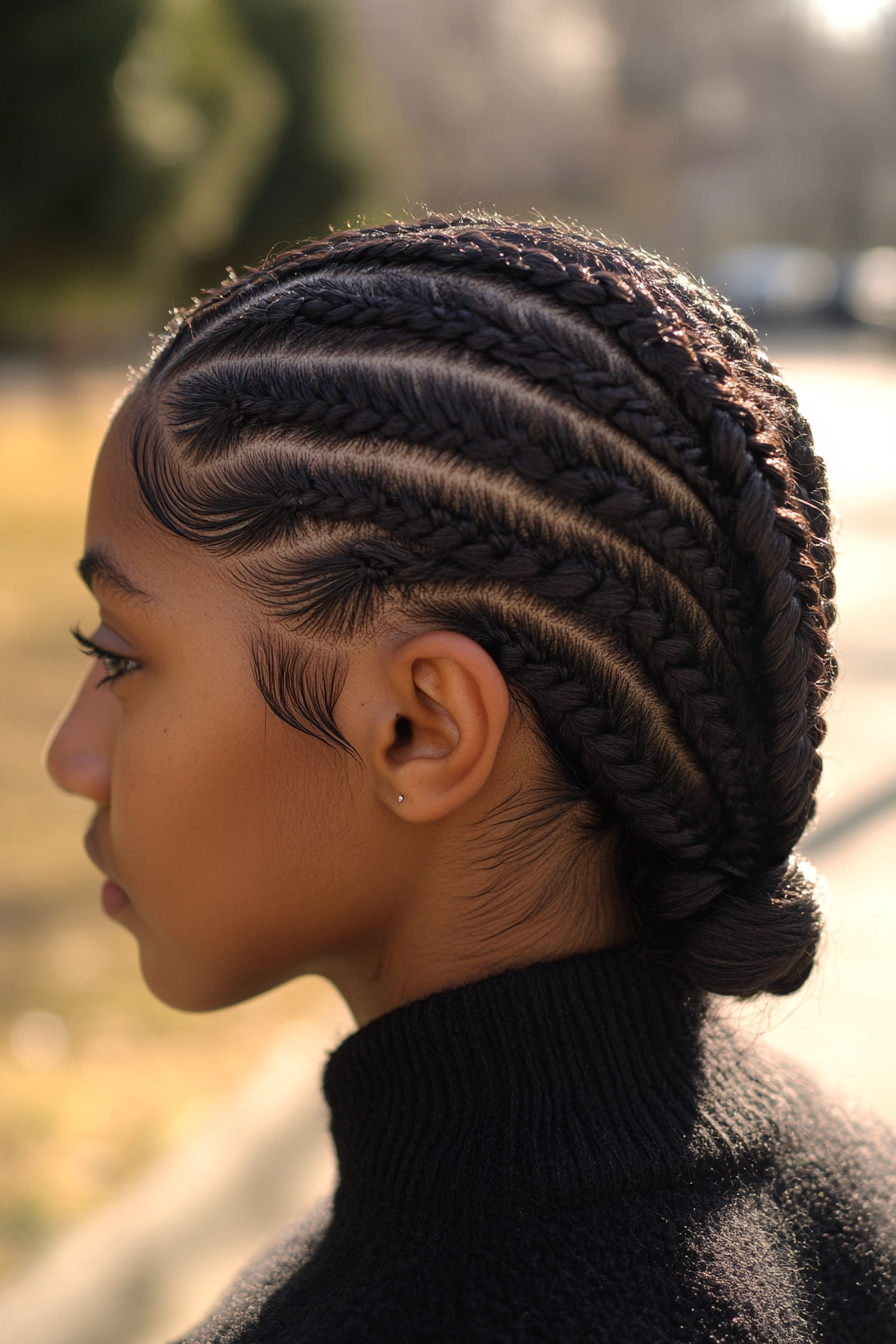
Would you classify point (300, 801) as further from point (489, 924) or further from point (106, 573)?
point (106, 573)

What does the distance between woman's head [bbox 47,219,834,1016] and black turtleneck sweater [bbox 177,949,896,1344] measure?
0.12 meters

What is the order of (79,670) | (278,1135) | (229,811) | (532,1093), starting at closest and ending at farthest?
1. (532,1093)
2. (229,811)
3. (278,1135)
4. (79,670)

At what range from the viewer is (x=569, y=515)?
132 centimetres

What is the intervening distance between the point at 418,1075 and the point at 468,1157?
147 millimetres

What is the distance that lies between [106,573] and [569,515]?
0.59m

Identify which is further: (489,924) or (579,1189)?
(489,924)

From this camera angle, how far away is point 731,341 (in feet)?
4.75

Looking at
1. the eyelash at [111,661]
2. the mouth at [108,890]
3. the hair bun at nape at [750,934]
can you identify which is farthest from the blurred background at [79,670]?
the mouth at [108,890]

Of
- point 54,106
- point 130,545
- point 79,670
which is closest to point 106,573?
point 130,545

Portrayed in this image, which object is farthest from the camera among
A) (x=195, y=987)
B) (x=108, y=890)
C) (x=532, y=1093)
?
(x=108, y=890)

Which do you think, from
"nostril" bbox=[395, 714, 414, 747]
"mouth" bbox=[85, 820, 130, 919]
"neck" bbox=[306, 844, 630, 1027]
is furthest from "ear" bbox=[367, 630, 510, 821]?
"mouth" bbox=[85, 820, 130, 919]

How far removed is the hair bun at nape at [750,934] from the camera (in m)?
1.40

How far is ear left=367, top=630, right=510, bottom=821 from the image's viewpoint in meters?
1.31

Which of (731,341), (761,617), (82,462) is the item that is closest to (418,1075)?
(761,617)
